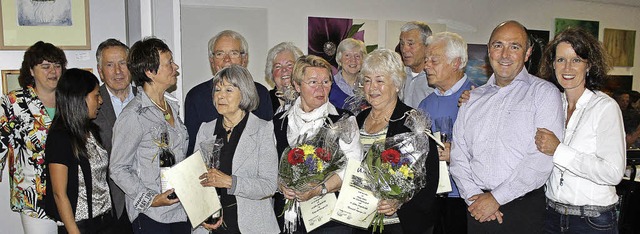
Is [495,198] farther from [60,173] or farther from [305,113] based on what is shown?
[60,173]

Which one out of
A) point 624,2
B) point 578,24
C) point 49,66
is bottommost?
point 49,66

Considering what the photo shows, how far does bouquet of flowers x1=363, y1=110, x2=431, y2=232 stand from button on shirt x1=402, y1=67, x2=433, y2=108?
137 centimetres

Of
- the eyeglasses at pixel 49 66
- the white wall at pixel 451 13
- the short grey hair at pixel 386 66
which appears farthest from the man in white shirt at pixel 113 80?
the short grey hair at pixel 386 66

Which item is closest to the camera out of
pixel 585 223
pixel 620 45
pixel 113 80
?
pixel 585 223

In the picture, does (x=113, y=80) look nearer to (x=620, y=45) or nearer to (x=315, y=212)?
(x=315, y=212)

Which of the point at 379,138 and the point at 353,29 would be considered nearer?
the point at 379,138

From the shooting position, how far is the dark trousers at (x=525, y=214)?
282 cm

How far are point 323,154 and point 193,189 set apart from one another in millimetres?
696

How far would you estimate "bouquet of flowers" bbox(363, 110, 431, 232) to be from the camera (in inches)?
105

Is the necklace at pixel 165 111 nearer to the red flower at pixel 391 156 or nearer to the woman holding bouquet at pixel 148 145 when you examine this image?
the woman holding bouquet at pixel 148 145

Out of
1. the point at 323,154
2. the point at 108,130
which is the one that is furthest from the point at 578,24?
the point at 108,130

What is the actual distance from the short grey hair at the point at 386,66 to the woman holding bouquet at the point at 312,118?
25 centimetres

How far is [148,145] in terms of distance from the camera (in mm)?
3027

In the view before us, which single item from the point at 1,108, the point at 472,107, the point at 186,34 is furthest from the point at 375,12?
the point at 1,108
